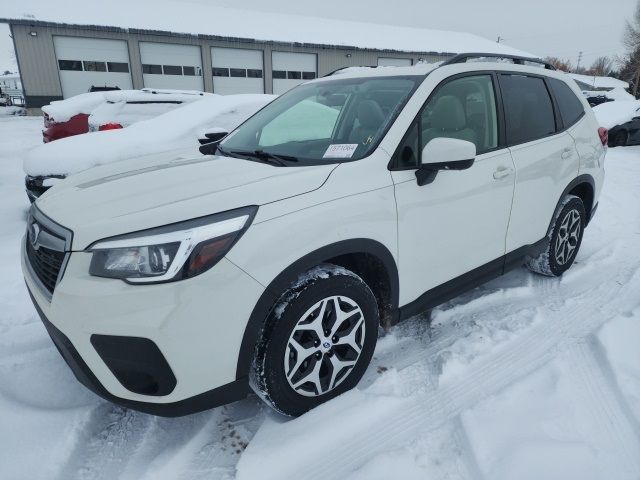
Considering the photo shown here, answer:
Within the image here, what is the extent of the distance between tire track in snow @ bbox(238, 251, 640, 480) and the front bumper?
0.47 m

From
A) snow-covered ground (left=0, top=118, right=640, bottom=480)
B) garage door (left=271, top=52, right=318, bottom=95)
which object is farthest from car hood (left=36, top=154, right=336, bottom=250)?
garage door (left=271, top=52, right=318, bottom=95)

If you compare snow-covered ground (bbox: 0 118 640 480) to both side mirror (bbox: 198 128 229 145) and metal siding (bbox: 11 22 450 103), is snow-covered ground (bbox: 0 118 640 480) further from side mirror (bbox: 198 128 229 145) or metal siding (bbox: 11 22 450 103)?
metal siding (bbox: 11 22 450 103)

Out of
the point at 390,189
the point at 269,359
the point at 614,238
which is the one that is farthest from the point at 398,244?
the point at 614,238

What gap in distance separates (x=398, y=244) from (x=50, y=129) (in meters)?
7.61

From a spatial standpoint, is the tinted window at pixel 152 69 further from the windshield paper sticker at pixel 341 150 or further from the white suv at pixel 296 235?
the windshield paper sticker at pixel 341 150

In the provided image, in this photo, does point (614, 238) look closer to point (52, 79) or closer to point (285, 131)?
point (285, 131)

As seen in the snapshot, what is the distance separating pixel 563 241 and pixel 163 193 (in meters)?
3.22

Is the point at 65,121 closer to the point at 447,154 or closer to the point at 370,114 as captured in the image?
the point at 370,114

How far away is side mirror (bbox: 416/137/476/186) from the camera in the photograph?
210 cm

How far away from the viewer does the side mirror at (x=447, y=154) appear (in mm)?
2102

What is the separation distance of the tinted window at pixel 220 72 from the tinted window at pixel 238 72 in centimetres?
29

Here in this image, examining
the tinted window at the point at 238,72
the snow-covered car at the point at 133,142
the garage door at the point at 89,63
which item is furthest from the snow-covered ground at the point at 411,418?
the tinted window at the point at 238,72

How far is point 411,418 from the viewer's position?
2.09m

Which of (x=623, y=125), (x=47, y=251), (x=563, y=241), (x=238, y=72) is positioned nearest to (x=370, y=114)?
(x=47, y=251)
